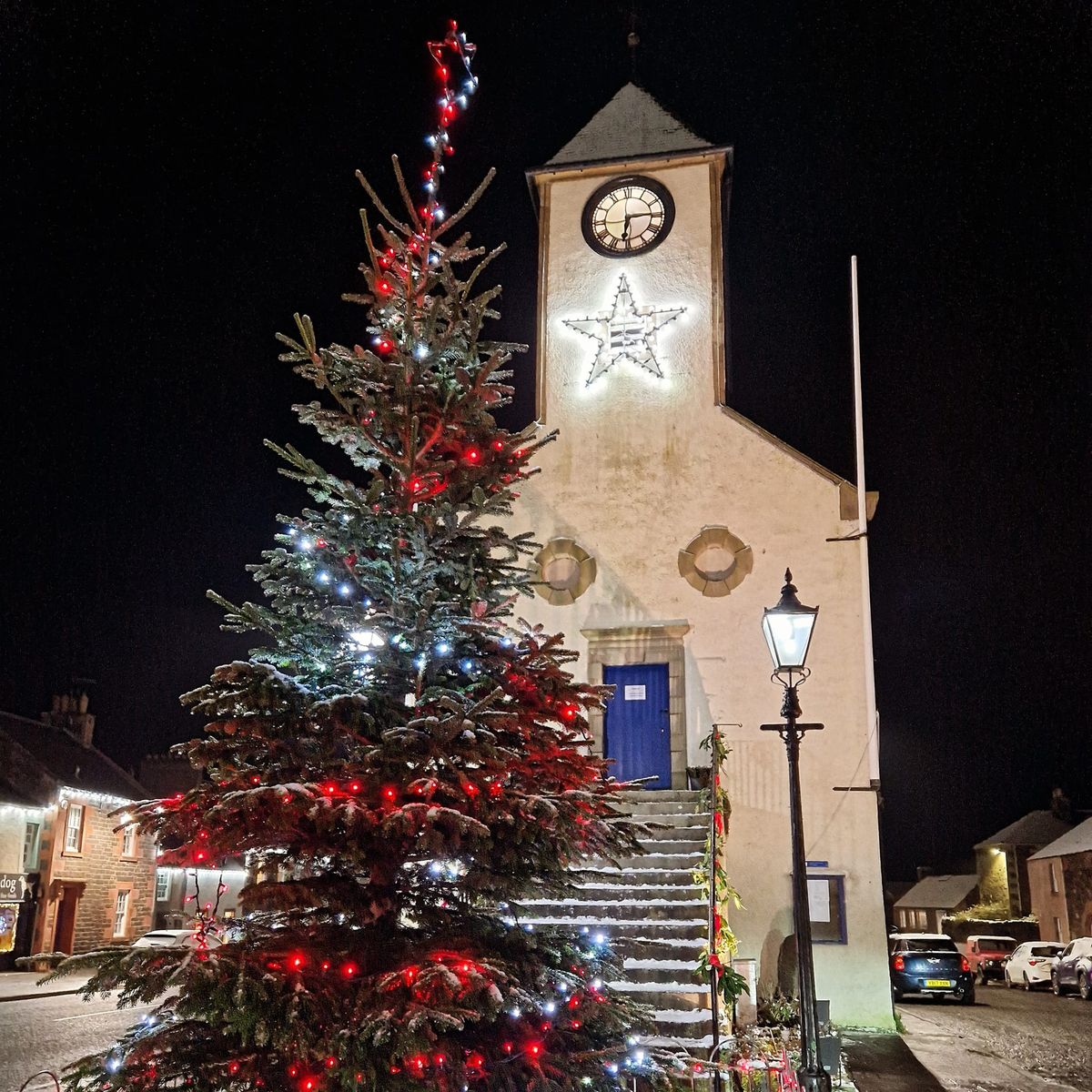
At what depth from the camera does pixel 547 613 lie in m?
14.9

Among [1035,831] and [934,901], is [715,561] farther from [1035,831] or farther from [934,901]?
[934,901]

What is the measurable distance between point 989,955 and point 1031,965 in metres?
4.51

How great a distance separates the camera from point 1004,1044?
12266 millimetres

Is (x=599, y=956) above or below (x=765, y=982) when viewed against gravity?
above

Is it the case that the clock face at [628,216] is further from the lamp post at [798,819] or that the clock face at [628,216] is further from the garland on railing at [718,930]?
the lamp post at [798,819]

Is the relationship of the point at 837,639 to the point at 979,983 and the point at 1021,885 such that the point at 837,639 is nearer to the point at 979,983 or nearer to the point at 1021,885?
the point at 979,983

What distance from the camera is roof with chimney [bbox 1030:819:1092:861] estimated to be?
38.3 m

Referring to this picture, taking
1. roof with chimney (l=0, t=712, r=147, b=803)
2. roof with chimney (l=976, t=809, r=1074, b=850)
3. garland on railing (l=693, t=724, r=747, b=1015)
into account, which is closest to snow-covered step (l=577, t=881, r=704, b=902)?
garland on railing (l=693, t=724, r=747, b=1015)

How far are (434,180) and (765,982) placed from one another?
34.2 feet

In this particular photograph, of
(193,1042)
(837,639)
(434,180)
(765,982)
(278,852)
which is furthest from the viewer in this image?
(837,639)

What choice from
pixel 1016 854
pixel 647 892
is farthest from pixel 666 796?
pixel 1016 854

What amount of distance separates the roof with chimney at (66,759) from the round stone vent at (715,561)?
18546 millimetres

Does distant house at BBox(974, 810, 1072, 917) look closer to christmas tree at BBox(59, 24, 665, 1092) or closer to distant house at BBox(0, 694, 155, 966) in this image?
distant house at BBox(0, 694, 155, 966)

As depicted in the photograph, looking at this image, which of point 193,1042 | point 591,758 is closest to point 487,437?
point 591,758
